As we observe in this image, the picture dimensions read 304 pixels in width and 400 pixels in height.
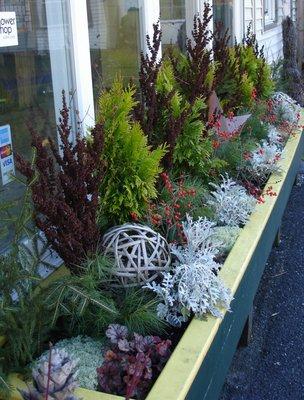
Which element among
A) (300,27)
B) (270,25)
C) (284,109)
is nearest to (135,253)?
(284,109)

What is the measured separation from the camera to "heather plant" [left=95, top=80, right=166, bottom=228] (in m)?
2.85

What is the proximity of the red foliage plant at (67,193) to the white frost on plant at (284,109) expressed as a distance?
386 centimetres

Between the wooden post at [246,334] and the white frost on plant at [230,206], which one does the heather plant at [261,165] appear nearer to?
the white frost on plant at [230,206]

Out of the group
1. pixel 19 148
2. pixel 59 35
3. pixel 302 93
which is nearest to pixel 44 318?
pixel 19 148

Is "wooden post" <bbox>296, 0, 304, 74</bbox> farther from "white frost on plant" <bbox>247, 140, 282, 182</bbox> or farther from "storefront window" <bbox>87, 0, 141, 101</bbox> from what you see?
"storefront window" <bbox>87, 0, 141, 101</bbox>

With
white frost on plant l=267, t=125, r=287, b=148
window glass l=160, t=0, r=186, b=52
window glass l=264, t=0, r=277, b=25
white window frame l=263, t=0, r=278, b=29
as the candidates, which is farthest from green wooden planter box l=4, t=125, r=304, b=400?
window glass l=264, t=0, r=277, b=25

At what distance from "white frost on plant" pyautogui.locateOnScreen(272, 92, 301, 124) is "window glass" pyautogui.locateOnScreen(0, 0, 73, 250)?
336cm

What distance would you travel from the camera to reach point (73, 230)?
239cm

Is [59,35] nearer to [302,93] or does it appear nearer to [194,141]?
[194,141]

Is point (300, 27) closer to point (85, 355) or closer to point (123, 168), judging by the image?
point (123, 168)

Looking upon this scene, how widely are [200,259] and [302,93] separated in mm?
6202

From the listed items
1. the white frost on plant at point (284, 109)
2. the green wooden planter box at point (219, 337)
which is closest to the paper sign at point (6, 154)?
the green wooden planter box at point (219, 337)

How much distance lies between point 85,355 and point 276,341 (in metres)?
1.68

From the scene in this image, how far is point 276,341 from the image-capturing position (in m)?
3.49
